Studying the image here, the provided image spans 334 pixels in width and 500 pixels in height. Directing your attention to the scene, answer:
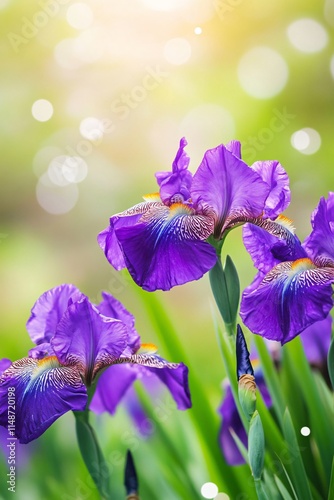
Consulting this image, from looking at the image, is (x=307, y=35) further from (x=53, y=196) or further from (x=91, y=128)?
(x=53, y=196)

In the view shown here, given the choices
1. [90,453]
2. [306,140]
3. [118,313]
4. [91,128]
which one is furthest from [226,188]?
[306,140]

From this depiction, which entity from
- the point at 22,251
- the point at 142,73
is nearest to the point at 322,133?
the point at 142,73

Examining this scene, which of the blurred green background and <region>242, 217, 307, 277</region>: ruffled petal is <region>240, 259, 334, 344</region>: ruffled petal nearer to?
<region>242, 217, 307, 277</region>: ruffled petal

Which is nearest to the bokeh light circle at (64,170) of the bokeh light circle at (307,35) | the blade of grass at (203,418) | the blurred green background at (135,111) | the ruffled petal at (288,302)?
the blurred green background at (135,111)

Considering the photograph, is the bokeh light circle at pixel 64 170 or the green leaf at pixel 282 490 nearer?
the green leaf at pixel 282 490

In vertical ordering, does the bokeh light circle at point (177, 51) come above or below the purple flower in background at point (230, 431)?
above

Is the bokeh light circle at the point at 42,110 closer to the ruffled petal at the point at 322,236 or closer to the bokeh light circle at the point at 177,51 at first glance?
the bokeh light circle at the point at 177,51

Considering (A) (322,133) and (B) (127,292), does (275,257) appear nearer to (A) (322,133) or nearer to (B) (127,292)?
(B) (127,292)
